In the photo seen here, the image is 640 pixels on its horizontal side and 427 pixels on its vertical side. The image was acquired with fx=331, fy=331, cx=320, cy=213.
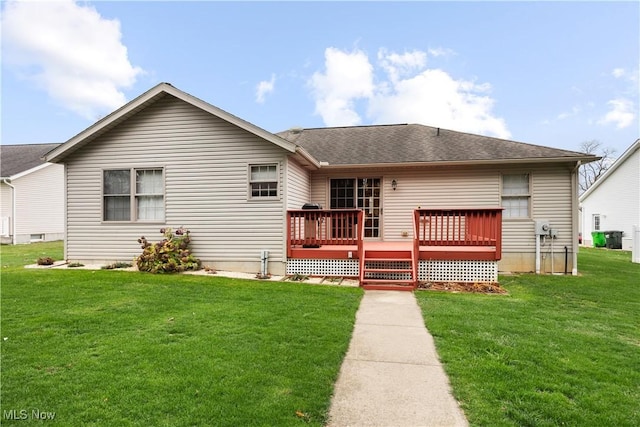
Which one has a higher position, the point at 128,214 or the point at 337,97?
the point at 337,97

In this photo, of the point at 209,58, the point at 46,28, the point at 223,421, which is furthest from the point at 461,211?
the point at 209,58

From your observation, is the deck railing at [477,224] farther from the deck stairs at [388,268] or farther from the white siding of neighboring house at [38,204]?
the white siding of neighboring house at [38,204]

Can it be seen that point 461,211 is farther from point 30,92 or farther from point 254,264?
point 30,92

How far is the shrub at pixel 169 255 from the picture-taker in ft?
26.8

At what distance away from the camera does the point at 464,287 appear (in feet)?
23.8

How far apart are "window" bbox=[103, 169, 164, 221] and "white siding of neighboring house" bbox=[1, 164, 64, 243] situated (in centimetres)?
1150

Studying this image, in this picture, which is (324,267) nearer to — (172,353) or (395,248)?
(395,248)

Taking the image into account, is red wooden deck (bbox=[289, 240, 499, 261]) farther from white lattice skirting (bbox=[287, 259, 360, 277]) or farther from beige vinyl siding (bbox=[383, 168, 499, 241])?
beige vinyl siding (bbox=[383, 168, 499, 241])

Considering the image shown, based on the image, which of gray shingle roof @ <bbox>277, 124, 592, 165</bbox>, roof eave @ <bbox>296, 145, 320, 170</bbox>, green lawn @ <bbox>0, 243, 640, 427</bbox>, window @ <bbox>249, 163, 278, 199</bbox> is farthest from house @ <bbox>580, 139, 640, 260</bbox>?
window @ <bbox>249, 163, 278, 199</bbox>

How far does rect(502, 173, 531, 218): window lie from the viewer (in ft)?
30.7

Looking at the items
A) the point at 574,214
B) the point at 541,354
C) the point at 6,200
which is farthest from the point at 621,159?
the point at 6,200

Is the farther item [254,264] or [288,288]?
[254,264]

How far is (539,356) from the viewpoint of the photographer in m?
3.51

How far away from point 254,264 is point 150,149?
4169mm
